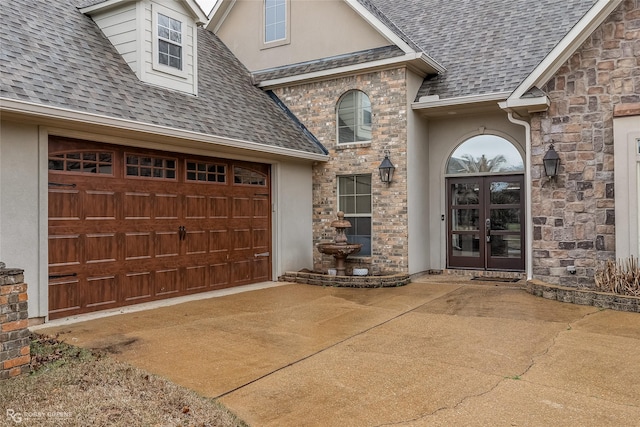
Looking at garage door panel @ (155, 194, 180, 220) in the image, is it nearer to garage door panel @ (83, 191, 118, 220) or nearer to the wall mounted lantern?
garage door panel @ (83, 191, 118, 220)

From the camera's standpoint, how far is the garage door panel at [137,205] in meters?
7.83

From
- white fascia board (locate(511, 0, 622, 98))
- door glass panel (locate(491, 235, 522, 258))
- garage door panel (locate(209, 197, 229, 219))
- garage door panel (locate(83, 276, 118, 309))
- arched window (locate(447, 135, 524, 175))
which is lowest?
garage door panel (locate(83, 276, 118, 309))

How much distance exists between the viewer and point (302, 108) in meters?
11.8

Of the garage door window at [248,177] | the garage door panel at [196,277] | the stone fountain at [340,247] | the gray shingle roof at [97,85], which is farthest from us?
the stone fountain at [340,247]

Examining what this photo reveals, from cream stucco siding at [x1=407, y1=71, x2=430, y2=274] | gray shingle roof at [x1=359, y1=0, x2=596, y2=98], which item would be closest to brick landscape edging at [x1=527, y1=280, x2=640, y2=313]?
cream stucco siding at [x1=407, y1=71, x2=430, y2=274]

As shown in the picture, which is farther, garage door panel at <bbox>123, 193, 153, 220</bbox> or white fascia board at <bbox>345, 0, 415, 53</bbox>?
white fascia board at <bbox>345, 0, 415, 53</bbox>

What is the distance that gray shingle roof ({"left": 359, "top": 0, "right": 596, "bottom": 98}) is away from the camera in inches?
407

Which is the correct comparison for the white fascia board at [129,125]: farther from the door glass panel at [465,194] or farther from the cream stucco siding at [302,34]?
the door glass panel at [465,194]

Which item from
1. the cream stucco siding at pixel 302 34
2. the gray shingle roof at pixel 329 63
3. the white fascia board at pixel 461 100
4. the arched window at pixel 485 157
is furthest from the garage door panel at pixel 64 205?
the arched window at pixel 485 157

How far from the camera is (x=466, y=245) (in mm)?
11070

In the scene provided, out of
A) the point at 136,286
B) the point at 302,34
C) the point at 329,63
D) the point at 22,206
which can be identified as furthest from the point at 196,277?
the point at 302,34

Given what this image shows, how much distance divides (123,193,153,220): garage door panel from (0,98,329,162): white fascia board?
3.57ft

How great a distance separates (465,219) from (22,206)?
857 centimetres

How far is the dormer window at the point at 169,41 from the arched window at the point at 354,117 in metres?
3.73
